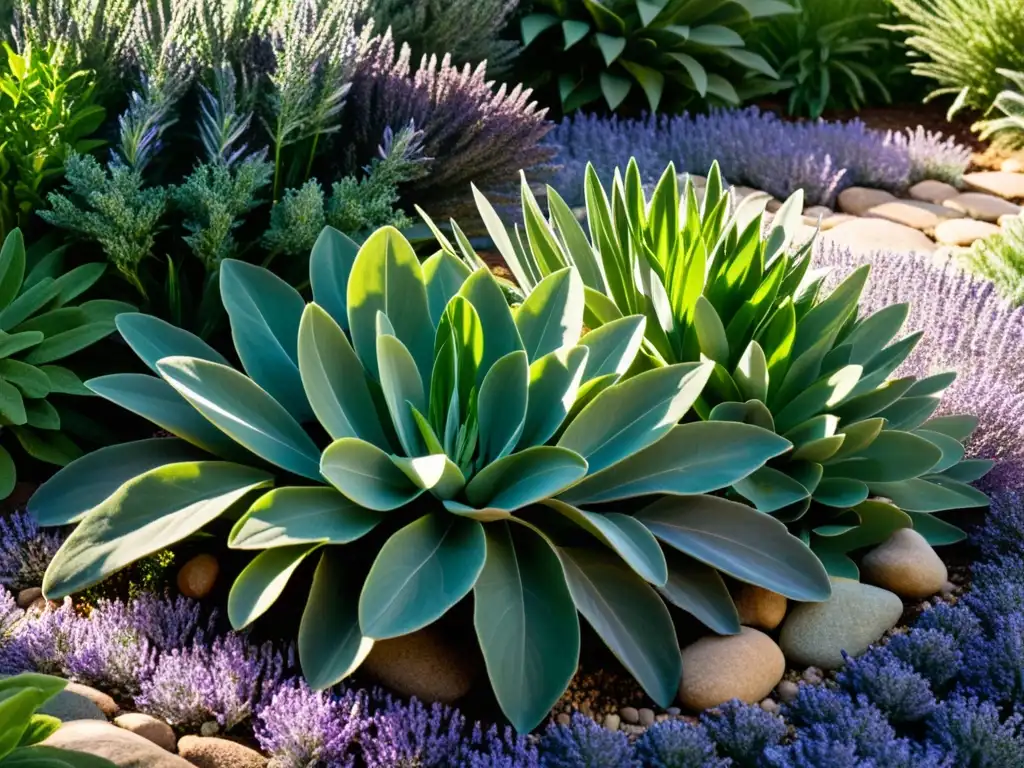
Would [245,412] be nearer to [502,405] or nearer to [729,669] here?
[502,405]

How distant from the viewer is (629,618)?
1.83 m

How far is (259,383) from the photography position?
2.04m

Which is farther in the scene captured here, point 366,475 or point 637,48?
point 637,48

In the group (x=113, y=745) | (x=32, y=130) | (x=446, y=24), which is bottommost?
(x=113, y=745)

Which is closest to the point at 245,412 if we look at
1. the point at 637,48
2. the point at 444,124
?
the point at 444,124

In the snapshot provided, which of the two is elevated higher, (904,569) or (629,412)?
(629,412)

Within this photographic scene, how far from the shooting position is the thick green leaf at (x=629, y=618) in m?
1.76

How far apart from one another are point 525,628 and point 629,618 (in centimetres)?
22

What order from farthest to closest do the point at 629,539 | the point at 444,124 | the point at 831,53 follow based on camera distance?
the point at 831,53 → the point at 444,124 → the point at 629,539

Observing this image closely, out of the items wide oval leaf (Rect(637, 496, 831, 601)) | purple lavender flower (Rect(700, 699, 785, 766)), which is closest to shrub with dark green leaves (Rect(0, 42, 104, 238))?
wide oval leaf (Rect(637, 496, 831, 601))

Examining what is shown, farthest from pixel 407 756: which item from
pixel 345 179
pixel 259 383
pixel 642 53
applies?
pixel 642 53

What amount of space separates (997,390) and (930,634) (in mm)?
965

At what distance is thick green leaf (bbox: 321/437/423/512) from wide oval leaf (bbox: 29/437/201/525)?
45 centimetres

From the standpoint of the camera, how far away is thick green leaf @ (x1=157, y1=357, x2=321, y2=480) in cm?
177
